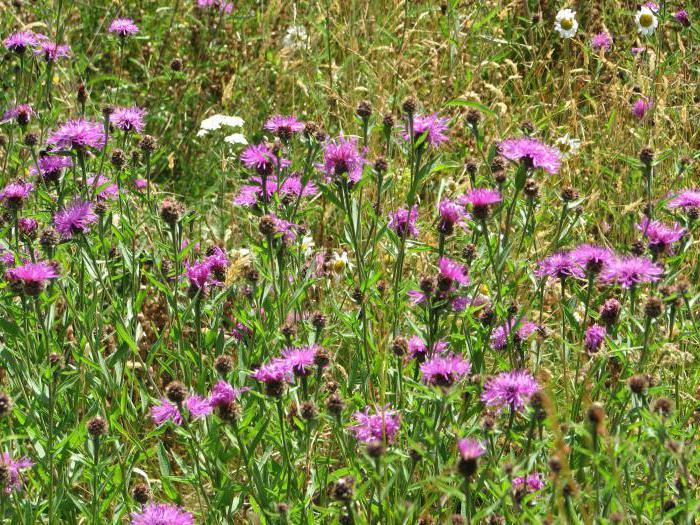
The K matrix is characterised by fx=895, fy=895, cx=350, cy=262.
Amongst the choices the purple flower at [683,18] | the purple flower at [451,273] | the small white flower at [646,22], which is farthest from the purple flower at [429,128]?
the small white flower at [646,22]

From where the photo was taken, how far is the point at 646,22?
165 inches

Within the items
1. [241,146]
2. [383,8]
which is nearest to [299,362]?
[241,146]

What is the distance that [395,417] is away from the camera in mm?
2035

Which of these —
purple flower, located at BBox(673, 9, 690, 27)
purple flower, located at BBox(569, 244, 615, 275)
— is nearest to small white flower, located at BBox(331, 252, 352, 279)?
purple flower, located at BBox(569, 244, 615, 275)

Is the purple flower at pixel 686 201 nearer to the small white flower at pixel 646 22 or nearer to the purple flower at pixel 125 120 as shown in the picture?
the purple flower at pixel 125 120

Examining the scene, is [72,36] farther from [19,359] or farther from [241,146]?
[19,359]

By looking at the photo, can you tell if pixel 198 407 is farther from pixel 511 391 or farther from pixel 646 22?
pixel 646 22

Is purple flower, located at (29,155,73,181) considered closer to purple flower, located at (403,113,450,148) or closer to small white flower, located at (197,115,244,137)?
purple flower, located at (403,113,450,148)

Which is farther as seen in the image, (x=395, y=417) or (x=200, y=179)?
(x=200, y=179)

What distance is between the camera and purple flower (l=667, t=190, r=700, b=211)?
7.65 ft

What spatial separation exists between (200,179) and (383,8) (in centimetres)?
148

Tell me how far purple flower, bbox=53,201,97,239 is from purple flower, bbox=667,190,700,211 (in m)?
1.52

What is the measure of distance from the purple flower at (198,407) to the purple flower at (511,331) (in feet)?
2.46

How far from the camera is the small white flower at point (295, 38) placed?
175 inches
